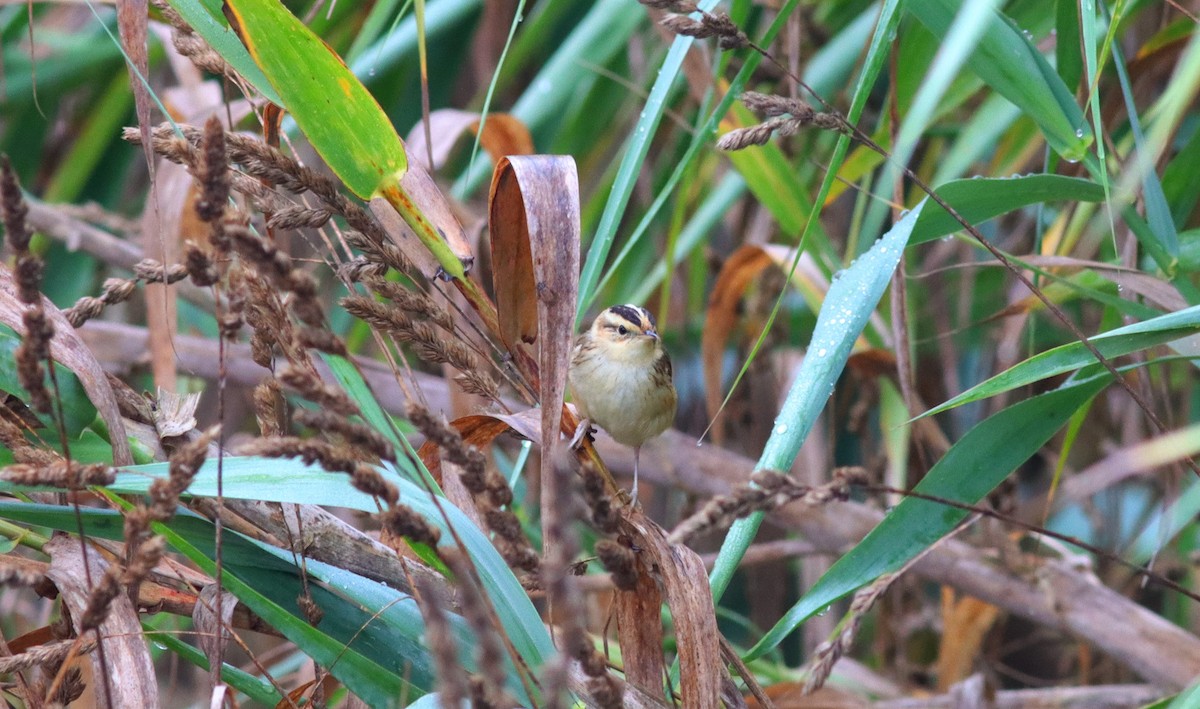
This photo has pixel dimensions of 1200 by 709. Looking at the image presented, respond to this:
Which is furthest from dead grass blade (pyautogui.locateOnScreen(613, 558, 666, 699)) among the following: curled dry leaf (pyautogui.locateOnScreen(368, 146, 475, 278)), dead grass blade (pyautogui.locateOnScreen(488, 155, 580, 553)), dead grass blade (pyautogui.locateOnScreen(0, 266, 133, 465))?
dead grass blade (pyautogui.locateOnScreen(0, 266, 133, 465))

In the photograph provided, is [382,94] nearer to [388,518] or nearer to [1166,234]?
[1166,234]

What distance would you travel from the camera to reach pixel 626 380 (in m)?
2.96

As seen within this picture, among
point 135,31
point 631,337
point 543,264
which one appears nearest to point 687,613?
point 543,264

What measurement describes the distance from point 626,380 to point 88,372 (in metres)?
1.57

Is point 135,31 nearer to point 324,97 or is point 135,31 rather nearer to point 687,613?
point 324,97

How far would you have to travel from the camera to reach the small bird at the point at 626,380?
289 cm

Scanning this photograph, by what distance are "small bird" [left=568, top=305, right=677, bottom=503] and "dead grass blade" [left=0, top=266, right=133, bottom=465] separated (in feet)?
4.42

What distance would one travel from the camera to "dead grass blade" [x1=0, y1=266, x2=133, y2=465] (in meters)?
1.60

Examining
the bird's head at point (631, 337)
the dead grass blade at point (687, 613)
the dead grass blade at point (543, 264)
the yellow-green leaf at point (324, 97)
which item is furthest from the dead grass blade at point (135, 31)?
the bird's head at point (631, 337)

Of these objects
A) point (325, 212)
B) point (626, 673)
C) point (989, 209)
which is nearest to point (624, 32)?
point (989, 209)

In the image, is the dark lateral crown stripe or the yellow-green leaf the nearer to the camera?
the yellow-green leaf

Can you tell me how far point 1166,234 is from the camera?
1909 mm

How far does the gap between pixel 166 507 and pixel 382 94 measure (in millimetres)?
2922

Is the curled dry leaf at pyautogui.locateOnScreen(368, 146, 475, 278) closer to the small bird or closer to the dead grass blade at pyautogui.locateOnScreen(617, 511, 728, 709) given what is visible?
the dead grass blade at pyautogui.locateOnScreen(617, 511, 728, 709)
